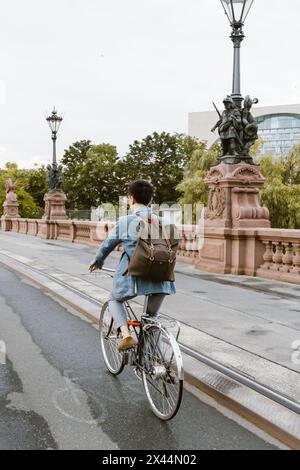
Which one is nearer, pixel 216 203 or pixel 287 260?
pixel 287 260

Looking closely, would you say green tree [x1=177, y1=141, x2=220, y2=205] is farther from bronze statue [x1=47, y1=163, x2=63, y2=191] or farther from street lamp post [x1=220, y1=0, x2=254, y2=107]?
street lamp post [x1=220, y1=0, x2=254, y2=107]

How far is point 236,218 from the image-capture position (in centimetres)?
1299

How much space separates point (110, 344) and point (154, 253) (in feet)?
4.98

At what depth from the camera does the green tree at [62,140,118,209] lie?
220ft

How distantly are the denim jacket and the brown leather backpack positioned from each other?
12 centimetres

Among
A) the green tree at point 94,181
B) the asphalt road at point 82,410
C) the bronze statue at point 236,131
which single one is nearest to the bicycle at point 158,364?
the asphalt road at point 82,410

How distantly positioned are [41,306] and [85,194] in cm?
5843

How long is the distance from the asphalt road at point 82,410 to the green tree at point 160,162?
56623 mm

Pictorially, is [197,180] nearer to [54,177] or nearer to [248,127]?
[54,177]

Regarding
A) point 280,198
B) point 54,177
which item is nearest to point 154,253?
point 54,177

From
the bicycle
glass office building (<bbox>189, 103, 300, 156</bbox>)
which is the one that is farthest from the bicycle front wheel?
glass office building (<bbox>189, 103, 300, 156</bbox>)

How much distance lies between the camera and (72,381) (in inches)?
211

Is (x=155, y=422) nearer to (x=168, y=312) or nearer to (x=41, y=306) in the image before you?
(x=168, y=312)
